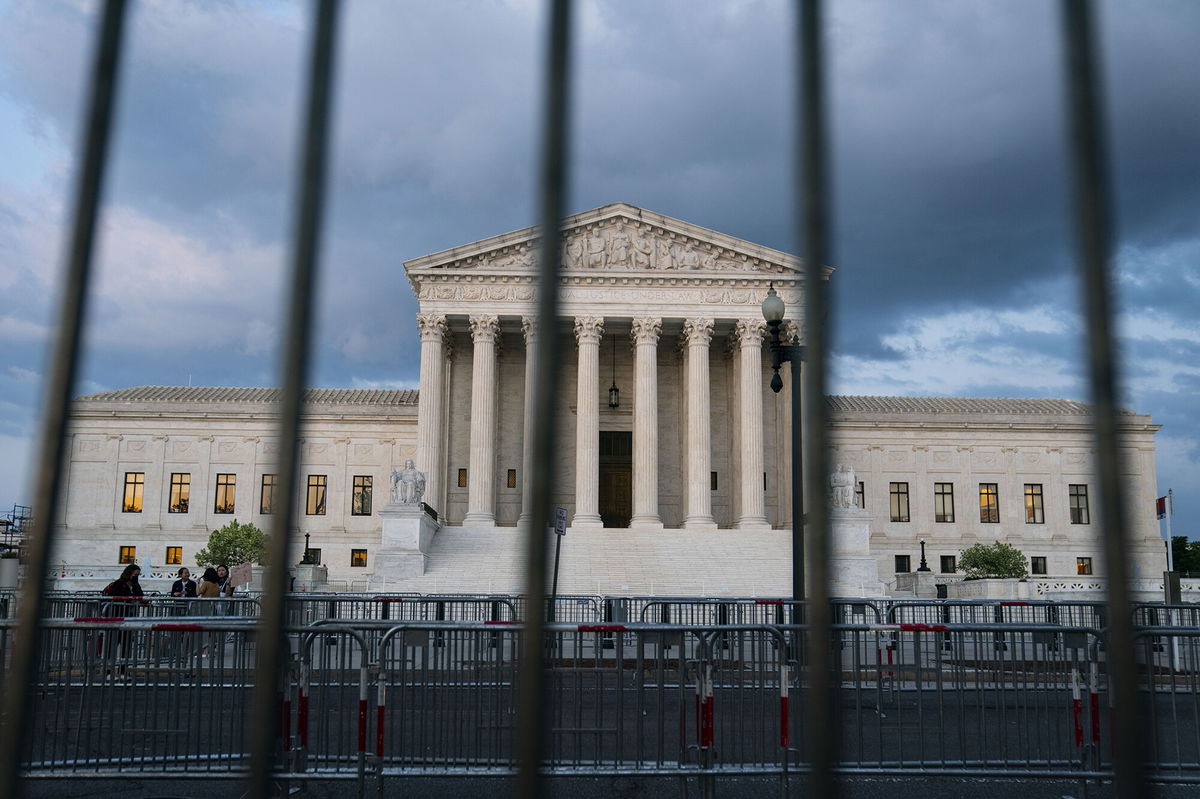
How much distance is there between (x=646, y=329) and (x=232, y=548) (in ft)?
68.3

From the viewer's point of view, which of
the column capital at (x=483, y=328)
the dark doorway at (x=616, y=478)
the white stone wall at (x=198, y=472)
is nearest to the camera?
the column capital at (x=483, y=328)

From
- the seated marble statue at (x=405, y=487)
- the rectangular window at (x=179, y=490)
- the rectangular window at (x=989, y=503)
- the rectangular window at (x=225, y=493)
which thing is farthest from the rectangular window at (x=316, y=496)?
the rectangular window at (x=989, y=503)

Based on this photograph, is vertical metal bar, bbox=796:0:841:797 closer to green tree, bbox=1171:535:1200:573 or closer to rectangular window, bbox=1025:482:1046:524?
rectangular window, bbox=1025:482:1046:524

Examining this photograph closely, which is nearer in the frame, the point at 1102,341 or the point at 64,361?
the point at 1102,341

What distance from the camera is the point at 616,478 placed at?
1989 inches

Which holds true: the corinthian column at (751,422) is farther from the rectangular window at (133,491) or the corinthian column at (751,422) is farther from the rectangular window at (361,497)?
the rectangular window at (133,491)

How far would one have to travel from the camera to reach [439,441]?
45.3m

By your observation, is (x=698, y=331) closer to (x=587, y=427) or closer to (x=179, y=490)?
(x=587, y=427)

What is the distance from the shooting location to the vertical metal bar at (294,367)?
200 cm

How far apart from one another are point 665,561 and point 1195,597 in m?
18.8

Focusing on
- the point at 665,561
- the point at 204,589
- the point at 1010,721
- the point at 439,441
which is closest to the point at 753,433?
the point at 665,561

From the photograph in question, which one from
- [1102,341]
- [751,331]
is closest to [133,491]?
[751,331]

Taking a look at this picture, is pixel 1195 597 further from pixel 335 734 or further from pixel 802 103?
pixel 802 103

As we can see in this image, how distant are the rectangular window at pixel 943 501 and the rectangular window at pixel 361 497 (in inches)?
1127
